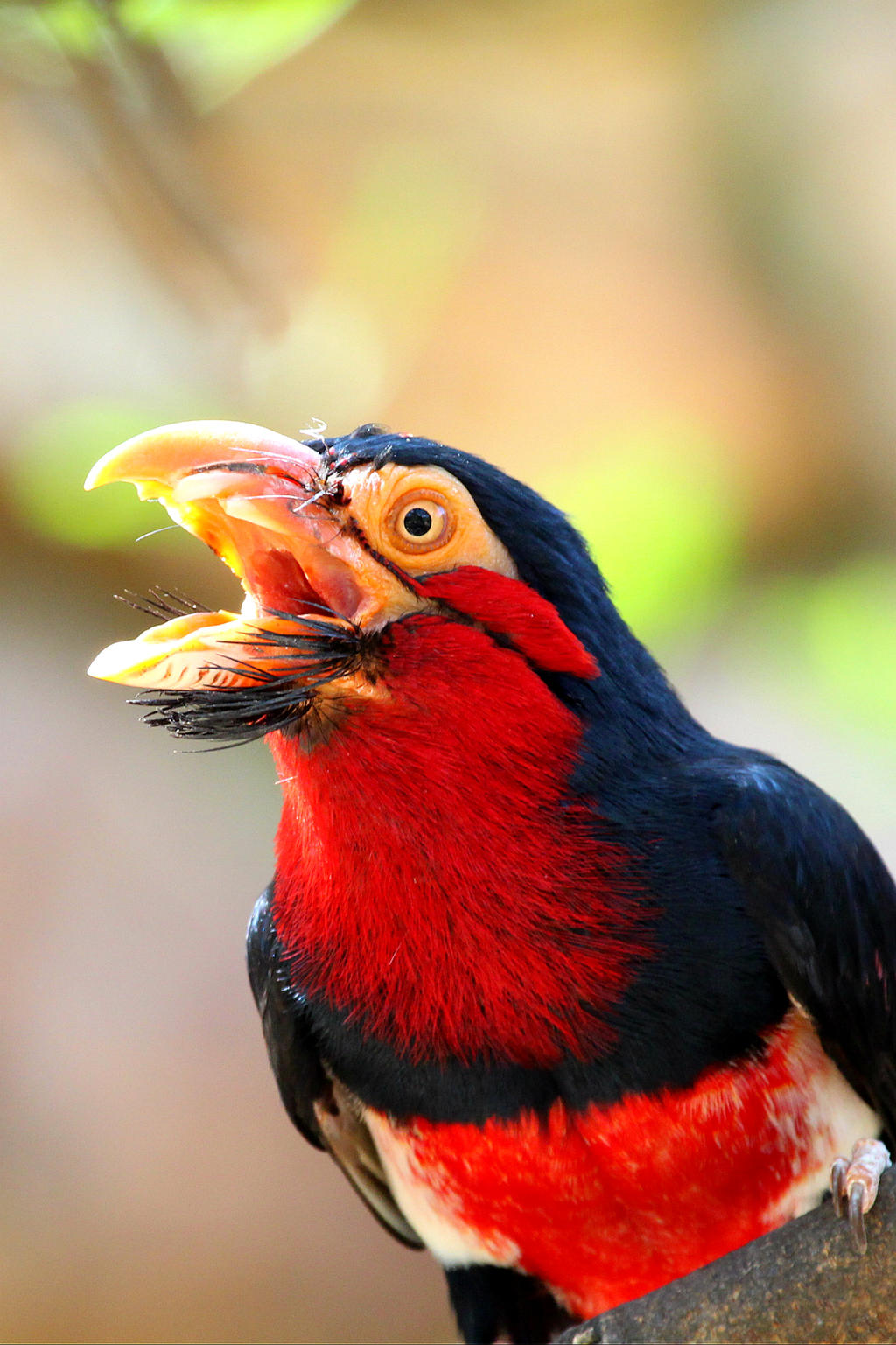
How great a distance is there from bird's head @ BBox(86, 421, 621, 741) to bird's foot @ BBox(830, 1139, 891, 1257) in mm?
863

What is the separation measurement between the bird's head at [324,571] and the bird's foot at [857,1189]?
2.83ft

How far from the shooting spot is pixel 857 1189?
6.21 ft

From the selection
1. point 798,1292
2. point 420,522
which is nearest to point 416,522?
point 420,522

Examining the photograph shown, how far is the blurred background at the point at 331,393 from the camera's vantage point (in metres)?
4.66

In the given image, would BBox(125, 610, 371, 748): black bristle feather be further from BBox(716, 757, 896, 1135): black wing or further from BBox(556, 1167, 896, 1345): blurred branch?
BBox(556, 1167, 896, 1345): blurred branch

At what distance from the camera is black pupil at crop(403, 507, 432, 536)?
86.9 inches

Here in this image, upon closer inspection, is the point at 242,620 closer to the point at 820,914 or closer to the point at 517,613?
the point at 517,613

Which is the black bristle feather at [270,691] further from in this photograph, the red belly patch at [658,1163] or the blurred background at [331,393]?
the blurred background at [331,393]

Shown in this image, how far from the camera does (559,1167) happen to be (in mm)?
2338

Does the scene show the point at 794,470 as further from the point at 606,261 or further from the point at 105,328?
the point at 105,328

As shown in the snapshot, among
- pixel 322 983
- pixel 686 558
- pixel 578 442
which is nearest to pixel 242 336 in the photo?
pixel 578 442

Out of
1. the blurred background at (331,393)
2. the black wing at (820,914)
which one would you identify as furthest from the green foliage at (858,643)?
the black wing at (820,914)

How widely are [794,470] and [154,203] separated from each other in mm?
2854

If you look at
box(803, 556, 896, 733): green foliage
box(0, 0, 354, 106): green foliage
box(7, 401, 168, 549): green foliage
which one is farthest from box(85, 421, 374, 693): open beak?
box(803, 556, 896, 733): green foliage
